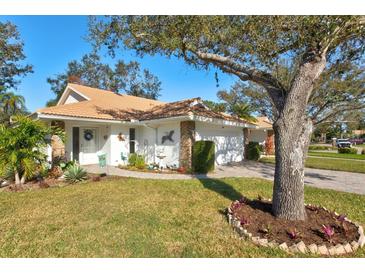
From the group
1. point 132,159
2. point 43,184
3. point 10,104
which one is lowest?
point 43,184

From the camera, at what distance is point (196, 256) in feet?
12.4

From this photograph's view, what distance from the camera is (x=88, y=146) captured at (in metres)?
14.7

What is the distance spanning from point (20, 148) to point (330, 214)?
424 inches

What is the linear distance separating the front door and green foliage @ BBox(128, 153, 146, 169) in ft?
8.88

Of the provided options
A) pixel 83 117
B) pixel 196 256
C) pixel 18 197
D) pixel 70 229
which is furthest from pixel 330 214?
pixel 83 117

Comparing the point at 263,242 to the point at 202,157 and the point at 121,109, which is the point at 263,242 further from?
the point at 121,109

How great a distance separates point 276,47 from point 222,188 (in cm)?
522

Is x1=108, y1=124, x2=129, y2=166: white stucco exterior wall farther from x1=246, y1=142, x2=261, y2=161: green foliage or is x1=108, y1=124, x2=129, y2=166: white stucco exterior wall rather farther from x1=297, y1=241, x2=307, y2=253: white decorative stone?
x1=297, y1=241, x2=307, y2=253: white decorative stone

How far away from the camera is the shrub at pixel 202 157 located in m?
11.9

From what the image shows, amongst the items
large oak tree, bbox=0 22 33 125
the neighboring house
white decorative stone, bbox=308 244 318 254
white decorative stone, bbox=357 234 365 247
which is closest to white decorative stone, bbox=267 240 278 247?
white decorative stone, bbox=308 244 318 254

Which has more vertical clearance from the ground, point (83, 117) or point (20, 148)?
point (83, 117)

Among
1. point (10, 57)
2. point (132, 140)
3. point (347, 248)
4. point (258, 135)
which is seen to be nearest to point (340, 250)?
point (347, 248)

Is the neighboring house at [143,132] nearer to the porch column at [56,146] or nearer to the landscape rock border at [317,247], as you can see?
the porch column at [56,146]

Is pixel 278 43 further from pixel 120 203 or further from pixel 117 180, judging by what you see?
pixel 117 180
